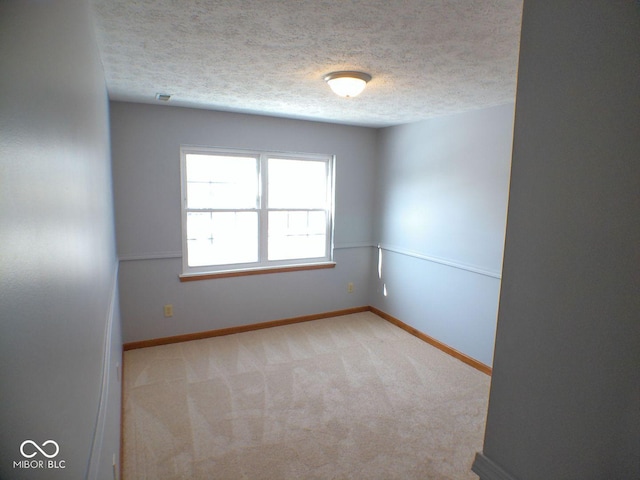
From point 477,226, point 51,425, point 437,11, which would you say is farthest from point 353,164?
point 51,425

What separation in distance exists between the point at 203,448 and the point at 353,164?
11.2 ft

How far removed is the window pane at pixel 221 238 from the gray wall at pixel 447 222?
1684mm

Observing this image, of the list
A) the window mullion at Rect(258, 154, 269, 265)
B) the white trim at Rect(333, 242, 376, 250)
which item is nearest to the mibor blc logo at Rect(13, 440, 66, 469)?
the window mullion at Rect(258, 154, 269, 265)

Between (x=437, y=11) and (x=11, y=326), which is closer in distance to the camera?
(x=11, y=326)

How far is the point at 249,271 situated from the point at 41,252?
3580 mm

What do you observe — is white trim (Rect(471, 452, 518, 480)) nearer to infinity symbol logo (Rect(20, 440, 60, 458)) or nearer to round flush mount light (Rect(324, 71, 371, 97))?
infinity symbol logo (Rect(20, 440, 60, 458))

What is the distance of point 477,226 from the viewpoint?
3416 millimetres

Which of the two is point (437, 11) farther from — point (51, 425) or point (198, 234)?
point (198, 234)

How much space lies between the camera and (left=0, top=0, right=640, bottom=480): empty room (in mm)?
708

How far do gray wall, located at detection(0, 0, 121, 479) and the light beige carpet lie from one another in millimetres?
1531

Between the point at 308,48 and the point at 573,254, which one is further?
the point at 308,48

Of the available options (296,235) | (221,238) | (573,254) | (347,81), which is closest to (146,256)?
(221,238)

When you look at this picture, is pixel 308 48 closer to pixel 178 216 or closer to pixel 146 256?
pixel 178 216

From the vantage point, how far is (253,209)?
4.14 meters
